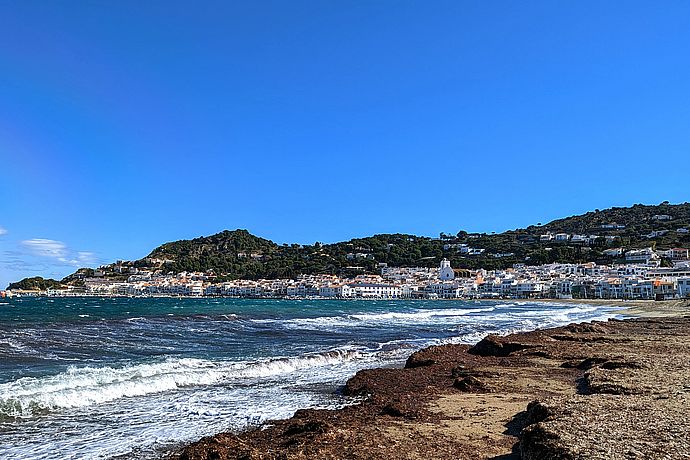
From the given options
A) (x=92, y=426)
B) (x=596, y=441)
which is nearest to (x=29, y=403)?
(x=92, y=426)

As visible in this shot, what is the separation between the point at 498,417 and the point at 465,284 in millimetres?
124433

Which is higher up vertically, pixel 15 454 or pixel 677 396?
pixel 677 396

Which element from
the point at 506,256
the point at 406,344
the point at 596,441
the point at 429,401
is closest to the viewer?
the point at 596,441

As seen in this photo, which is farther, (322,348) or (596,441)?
(322,348)

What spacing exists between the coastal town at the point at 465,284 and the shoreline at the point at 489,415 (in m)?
90.3

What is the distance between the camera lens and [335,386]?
1434 centimetres

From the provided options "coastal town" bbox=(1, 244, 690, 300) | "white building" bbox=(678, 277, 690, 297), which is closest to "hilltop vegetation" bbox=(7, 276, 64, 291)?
"coastal town" bbox=(1, 244, 690, 300)

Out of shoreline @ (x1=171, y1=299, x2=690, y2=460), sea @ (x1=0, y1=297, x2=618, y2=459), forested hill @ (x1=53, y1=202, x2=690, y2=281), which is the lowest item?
sea @ (x1=0, y1=297, x2=618, y2=459)

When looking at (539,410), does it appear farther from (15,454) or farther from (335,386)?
(15,454)

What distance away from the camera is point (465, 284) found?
13125 centimetres

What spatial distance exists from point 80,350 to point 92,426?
1274 centimetres

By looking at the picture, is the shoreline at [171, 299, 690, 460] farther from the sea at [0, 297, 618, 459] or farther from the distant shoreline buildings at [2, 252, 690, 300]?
the distant shoreline buildings at [2, 252, 690, 300]

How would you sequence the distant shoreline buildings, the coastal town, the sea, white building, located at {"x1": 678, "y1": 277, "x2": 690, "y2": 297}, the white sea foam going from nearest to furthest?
the sea
the white sea foam
white building, located at {"x1": 678, "y1": 277, "x2": 690, "y2": 297}
the distant shoreline buildings
the coastal town

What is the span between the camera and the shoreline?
6.85 meters
